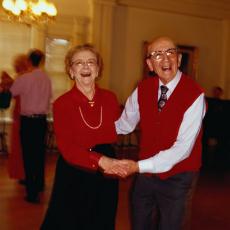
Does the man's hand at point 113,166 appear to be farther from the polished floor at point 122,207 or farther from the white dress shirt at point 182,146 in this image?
the polished floor at point 122,207

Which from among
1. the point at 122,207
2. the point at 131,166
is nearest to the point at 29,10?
the point at 122,207

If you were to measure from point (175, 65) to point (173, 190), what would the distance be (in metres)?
0.63

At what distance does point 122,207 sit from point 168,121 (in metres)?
2.71

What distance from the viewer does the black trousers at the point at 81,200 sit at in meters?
2.44

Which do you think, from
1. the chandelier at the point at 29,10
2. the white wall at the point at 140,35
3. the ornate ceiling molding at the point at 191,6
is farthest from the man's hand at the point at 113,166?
the ornate ceiling molding at the point at 191,6

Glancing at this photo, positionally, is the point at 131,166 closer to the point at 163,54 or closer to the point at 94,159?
the point at 94,159

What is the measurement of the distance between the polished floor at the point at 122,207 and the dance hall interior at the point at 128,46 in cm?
5

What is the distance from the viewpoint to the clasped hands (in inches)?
90.4

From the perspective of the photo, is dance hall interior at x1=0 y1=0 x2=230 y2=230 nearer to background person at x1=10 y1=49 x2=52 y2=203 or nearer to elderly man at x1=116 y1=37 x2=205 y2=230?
background person at x1=10 y1=49 x2=52 y2=203

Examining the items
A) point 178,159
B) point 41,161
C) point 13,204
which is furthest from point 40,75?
point 178,159

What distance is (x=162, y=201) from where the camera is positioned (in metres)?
2.38

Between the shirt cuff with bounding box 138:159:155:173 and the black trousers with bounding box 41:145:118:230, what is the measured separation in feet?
0.83

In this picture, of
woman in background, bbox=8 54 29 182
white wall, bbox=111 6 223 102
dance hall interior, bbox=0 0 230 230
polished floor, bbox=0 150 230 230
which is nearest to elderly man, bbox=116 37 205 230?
polished floor, bbox=0 150 230 230

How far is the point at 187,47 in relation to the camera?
9742mm
